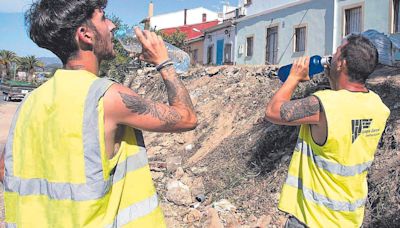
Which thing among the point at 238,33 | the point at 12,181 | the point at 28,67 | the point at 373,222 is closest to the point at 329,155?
the point at 12,181

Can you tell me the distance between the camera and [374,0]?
47.6 feet

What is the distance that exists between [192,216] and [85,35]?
14.1 ft

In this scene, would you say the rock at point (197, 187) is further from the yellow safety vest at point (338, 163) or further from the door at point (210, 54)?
the door at point (210, 54)

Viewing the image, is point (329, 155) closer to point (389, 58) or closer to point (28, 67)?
point (389, 58)

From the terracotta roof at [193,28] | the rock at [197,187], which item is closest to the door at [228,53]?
the terracotta roof at [193,28]

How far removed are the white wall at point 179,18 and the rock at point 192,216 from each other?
38.2 m

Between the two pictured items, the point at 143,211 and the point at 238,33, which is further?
the point at 238,33

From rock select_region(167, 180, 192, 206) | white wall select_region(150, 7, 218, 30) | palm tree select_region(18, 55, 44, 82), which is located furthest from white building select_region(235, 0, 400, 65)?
palm tree select_region(18, 55, 44, 82)

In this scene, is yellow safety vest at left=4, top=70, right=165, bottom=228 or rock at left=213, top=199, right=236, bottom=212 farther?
rock at left=213, top=199, right=236, bottom=212

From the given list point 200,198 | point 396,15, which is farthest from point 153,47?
point 396,15

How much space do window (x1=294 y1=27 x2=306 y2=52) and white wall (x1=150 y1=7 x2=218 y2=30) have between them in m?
24.7

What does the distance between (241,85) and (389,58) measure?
7.05 meters

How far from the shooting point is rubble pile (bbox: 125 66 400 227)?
4973mm

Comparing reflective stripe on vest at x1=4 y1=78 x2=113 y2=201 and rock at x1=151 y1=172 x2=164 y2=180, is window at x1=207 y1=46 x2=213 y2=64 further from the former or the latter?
reflective stripe on vest at x1=4 y1=78 x2=113 y2=201
